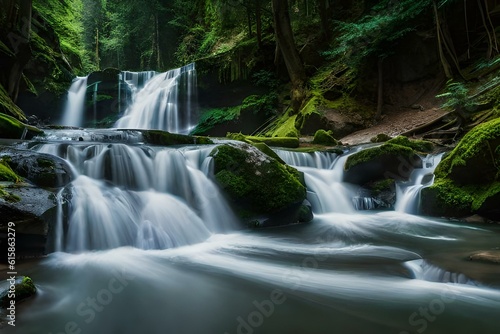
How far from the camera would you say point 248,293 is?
325 cm

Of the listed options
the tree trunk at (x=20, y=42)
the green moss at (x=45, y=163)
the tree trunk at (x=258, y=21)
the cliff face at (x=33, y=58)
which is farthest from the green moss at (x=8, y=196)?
the tree trunk at (x=258, y=21)

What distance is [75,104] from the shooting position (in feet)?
61.0

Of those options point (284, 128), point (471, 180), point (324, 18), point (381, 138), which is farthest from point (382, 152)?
point (324, 18)

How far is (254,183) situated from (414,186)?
3886mm

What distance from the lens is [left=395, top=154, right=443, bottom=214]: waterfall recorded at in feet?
23.1

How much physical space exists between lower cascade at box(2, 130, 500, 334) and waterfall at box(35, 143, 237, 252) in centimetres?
2

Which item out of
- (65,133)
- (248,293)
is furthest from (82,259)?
(65,133)

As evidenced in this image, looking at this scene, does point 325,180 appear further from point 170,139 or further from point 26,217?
point 26,217

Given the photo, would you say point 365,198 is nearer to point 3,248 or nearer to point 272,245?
point 272,245

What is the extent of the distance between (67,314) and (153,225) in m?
2.33

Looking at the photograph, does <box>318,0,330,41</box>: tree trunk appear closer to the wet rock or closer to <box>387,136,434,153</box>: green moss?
<box>387,136,434,153</box>: green moss

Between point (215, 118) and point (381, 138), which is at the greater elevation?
point (215, 118)

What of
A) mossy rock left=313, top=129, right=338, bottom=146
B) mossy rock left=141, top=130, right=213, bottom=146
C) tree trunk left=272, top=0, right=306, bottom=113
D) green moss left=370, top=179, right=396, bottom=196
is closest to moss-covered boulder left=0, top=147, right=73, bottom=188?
mossy rock left=141, top=130, right=213, bottom=146

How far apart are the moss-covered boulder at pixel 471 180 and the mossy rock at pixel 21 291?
6551mm
